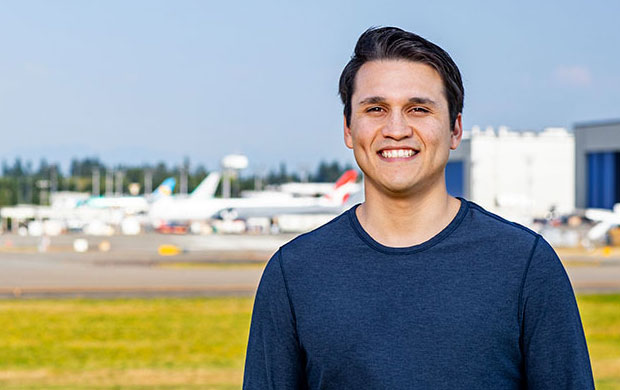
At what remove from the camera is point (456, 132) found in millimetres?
3273

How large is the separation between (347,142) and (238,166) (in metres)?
149

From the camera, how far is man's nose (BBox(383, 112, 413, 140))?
307 centimetres

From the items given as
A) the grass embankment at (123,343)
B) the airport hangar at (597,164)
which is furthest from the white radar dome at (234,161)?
the grass embankment at (123,343)

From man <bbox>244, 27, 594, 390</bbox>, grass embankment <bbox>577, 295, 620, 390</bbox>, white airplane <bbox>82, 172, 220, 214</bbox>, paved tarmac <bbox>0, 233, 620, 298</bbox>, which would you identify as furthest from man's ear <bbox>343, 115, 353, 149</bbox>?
white airplane <bbox>82, 172, 220, 214</bbox>

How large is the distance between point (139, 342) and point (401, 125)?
21.4 meters

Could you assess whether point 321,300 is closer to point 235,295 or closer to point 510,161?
point 235,295

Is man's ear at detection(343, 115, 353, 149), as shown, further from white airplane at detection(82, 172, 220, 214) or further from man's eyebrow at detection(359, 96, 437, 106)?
white airplane at detection(82, 172, 220, 214)

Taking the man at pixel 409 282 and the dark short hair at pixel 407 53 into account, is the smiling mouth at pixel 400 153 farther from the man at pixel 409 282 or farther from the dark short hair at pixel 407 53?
the dark short hair at pixel 407 53

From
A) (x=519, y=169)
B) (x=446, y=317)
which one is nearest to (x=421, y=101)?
(x=446, y=317)

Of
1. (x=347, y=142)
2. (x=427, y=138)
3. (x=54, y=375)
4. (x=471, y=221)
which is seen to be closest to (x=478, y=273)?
(x=471, y=221)

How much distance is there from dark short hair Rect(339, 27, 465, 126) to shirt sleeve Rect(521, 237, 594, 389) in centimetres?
65

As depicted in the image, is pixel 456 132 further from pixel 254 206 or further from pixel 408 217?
pixel 254 206

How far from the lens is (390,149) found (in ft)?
10.1

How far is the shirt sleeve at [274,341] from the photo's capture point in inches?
119
